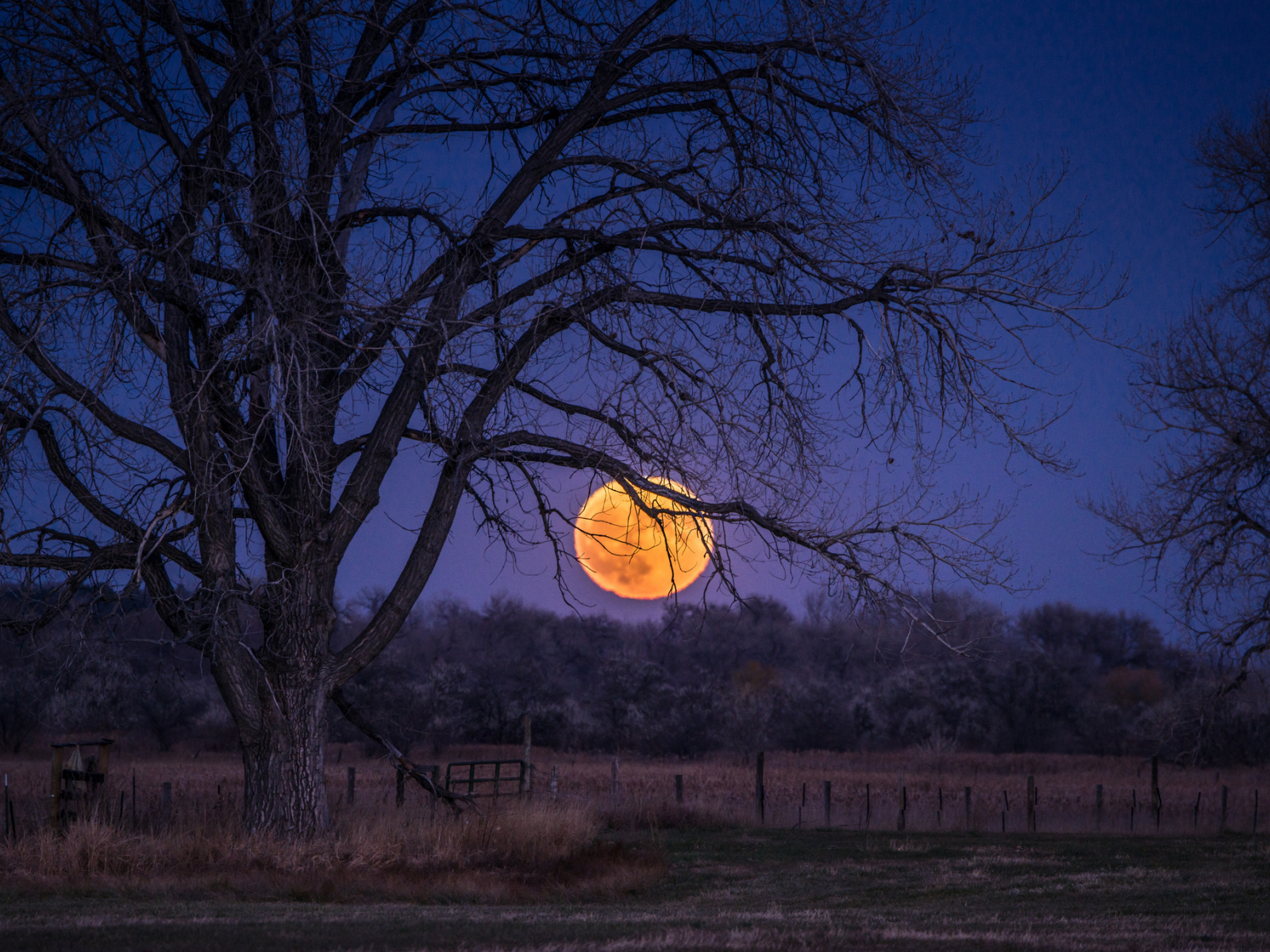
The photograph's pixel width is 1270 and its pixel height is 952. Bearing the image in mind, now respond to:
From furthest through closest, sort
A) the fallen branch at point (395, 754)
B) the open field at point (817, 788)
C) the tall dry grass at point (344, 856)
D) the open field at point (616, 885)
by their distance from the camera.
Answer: the open field at point (817, 788)
the fallen branch at point (395, 754)
the tall dry grass at point (344, 856)
the open field at point (616, 885)

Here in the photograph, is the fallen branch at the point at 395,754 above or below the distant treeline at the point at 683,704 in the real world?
above

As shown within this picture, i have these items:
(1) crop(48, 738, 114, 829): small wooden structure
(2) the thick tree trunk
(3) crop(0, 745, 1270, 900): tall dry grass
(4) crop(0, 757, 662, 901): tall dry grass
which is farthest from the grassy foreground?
(1) crop(48, 738, 114, 829): small wooden structure

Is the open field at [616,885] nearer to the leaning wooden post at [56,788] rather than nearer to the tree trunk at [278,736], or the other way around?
the tree trunk at [278,736]

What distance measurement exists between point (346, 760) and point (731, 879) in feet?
93.7

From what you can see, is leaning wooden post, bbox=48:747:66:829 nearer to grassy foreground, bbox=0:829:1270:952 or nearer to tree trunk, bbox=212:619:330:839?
tree trunk, bbox=212:619:330:839

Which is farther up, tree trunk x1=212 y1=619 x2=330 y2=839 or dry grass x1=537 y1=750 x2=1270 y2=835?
tree trunk x1=212 y1=619 x2=330 y2=839

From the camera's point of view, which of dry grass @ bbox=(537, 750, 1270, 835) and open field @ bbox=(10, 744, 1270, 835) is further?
dry grass @ bbox=(537, 750, 1270, 835)

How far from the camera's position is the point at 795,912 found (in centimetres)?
1045

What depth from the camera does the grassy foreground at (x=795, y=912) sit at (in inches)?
299

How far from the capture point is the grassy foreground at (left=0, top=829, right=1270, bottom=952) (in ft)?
24.9

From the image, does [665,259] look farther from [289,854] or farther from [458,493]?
[289,854]

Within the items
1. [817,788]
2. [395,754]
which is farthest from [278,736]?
[817,788]

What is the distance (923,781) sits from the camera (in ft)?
107

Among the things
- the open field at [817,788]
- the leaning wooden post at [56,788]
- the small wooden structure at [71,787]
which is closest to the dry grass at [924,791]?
the open field at [817,788]
